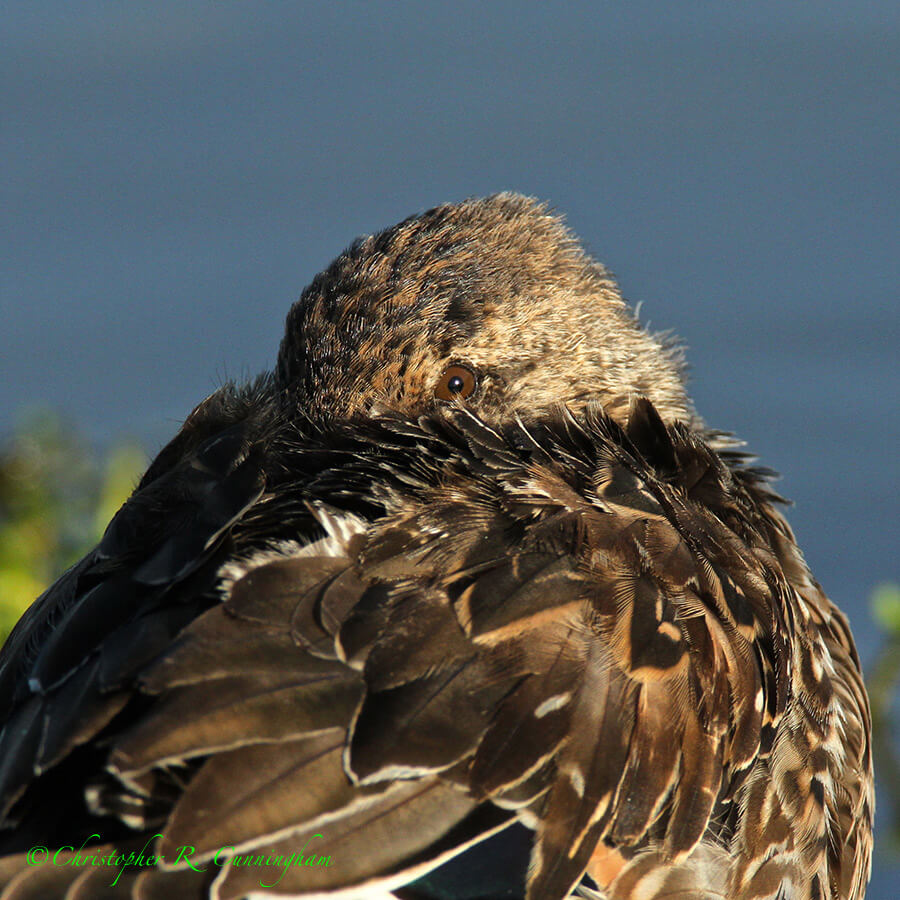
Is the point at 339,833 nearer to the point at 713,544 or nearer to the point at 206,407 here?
the point at 713,544

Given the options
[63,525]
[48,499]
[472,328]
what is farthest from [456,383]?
[48,499]

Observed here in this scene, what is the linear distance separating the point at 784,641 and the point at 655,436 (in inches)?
26.1

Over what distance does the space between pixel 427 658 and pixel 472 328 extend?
1.28 meters

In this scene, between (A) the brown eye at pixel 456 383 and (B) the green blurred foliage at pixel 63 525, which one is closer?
(A) the brown eye at pixel 456 383

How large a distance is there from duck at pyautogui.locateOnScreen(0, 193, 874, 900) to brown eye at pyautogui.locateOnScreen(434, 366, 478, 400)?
1 cm

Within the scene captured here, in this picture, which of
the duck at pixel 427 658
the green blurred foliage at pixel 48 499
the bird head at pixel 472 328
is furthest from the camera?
the green blurred foliage at pixel 48 499

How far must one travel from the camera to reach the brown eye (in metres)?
3.98

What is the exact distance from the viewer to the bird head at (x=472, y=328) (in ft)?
12.8

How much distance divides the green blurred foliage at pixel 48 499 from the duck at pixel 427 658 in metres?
1.42

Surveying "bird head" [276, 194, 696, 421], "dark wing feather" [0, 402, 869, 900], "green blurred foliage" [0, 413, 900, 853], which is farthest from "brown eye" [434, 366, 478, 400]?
"green blurred foliage" [0, 413, 900, 853]

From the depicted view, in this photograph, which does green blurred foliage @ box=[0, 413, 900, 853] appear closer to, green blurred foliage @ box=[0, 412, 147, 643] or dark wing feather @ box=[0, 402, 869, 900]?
green blurred foliage @ box=[0, 412, 147, 643]

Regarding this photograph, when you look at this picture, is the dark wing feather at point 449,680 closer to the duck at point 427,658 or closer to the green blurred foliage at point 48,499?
the duck at point 427,658

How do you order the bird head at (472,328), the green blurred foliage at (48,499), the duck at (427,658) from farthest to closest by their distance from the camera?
the green blurred foliage at (48,499), the bird head at (472,328), the duck at (427,658)

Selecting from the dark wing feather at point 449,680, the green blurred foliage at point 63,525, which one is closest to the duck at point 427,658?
the dark wing feather at point 449,680
